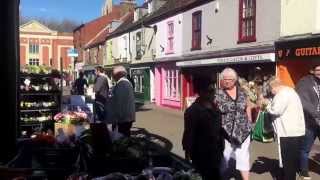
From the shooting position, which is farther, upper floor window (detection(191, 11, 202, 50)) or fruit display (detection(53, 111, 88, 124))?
upper floor window (detection(191, 11, 202, 50))

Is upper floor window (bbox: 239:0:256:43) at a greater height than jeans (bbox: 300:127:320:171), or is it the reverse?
upper floor window (bbox: 239:0:256:43)

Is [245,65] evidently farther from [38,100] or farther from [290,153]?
[290,153]

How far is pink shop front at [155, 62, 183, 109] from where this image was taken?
2727cm

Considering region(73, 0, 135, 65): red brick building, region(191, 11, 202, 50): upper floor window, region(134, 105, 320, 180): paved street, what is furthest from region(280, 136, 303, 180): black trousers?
region(73, 0, 135, 65): red brick building

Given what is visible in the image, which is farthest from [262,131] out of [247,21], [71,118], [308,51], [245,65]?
[247,21]

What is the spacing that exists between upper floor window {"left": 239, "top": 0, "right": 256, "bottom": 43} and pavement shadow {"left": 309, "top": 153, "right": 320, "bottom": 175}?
8.38m

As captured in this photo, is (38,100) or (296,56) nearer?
(38,100)

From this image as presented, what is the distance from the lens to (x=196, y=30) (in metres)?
24.6

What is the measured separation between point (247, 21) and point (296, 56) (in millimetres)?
3771

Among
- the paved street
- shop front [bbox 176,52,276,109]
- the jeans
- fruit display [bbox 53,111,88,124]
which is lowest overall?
the paved street

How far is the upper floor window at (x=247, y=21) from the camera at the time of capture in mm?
18781

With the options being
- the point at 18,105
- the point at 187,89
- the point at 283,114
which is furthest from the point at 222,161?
the point at 187,89

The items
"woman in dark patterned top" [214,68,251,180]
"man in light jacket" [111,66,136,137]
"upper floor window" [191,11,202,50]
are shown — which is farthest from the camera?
"upper floor window" [191,11,202,50]

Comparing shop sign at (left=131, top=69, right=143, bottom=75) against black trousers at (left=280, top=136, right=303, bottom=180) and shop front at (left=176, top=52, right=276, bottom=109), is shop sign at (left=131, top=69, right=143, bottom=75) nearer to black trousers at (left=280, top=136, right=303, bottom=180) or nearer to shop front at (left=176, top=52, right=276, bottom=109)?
shop front at (left=176, top=52, right=276, bottom=109)
